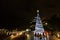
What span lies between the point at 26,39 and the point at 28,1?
464mm

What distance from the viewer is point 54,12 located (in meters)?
1.29

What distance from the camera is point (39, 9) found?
128 centimetres

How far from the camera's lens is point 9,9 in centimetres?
127

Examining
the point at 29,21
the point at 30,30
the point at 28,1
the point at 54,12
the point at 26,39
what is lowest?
the point at 26,39

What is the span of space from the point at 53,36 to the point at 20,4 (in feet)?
1.82

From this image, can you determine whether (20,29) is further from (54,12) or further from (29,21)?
(54,12)

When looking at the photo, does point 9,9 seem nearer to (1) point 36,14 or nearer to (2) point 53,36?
(1) point 36,14

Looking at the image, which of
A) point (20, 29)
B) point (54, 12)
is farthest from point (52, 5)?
point (20, 29)


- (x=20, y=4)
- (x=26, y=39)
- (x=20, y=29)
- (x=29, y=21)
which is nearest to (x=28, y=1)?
(x=20, y=4)

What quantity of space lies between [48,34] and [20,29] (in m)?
0.34

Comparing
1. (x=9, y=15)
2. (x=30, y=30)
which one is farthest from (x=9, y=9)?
(x=30, y=30)

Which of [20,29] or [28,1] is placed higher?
[28,1]

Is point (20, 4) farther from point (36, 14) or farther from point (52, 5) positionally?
point (52, 5)

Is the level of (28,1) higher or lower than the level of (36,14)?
higher
